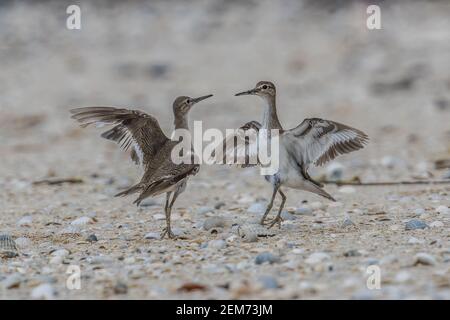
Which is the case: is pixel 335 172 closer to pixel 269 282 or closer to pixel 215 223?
pixel 215 223

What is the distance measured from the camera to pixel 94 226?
806 centimetres

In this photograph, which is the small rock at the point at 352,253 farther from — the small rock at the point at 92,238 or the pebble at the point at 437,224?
the small rock at the point at 92,238

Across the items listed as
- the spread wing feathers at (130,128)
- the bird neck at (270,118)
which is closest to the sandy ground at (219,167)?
the spread wing feathers at (130,128)

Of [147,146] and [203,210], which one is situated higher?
[147,146]

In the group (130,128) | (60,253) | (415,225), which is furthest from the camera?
(130,128)

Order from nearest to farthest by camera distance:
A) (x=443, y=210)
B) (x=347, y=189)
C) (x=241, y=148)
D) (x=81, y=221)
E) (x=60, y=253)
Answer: (x=60, y=253) → (x=241, y=148) → (x=443, y=210) → (x=81, y=221) → (x=347, y=189)

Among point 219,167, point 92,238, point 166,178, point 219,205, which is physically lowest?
point 92,238

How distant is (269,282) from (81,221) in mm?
3189

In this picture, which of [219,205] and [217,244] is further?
[219,205]

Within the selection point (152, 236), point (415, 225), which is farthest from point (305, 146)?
point (152, 236)

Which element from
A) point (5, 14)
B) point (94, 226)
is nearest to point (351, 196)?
point (94, 226)

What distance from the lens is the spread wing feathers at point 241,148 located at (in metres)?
7.62

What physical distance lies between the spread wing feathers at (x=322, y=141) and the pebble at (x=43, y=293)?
2.62 meters

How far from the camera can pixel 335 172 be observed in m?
10.5
